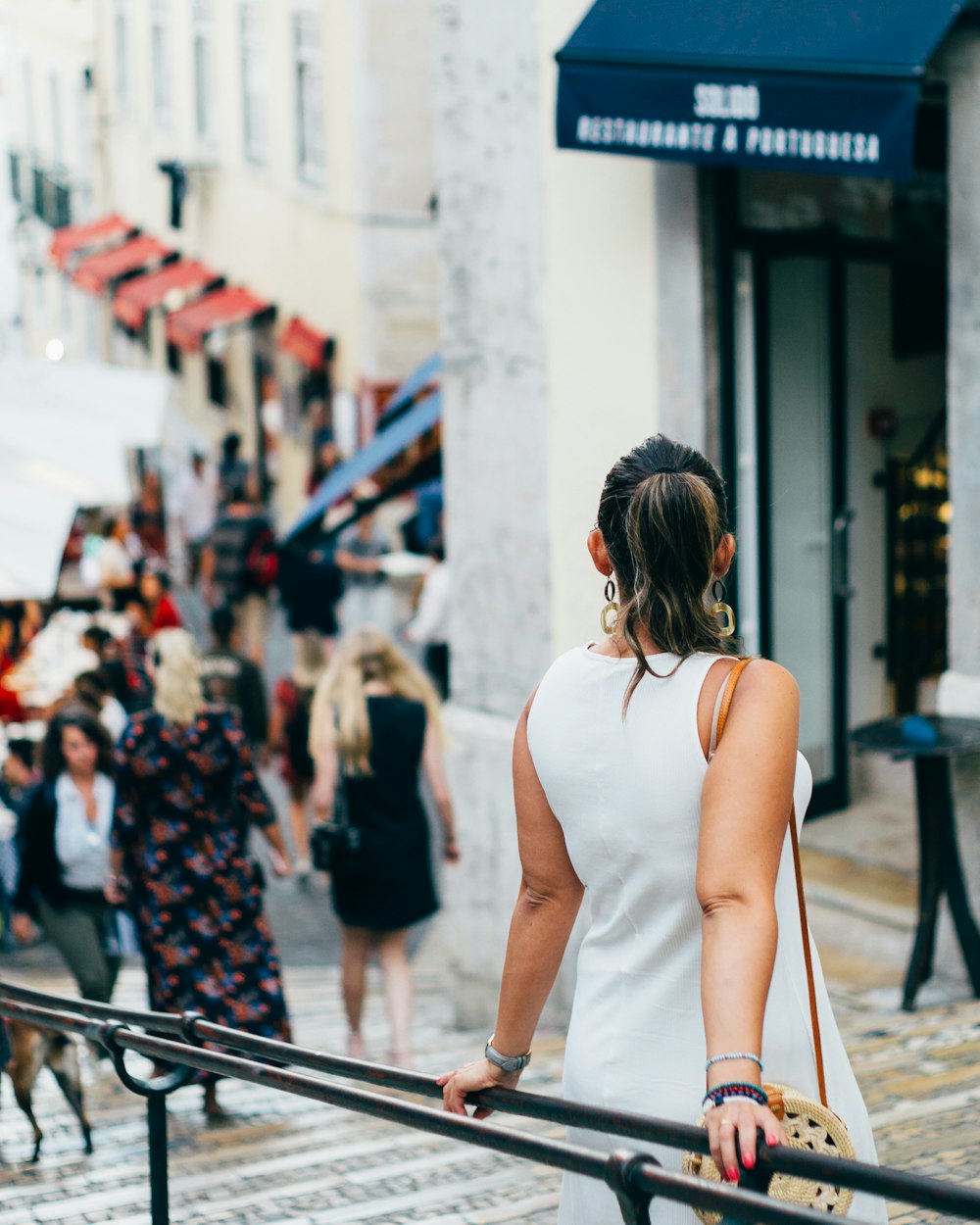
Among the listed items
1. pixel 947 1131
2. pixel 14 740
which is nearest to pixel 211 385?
pixel 14 740

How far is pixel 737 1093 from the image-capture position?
7.82 ft

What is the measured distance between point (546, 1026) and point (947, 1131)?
3411 mm

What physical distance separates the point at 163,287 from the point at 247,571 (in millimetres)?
11815

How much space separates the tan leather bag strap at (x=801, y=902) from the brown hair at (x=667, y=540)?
92 mm

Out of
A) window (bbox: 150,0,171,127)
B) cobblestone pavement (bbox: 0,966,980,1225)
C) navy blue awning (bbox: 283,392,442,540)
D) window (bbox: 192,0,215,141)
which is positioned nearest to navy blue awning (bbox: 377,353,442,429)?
navy blue awning (bbox: 283,392,442,540)

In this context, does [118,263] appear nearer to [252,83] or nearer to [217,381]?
[217,381]

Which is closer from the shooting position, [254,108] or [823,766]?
[823,766]

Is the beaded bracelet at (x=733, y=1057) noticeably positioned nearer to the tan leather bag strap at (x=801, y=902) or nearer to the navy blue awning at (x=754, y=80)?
the tan leather bag strap at (x=801, y=902)

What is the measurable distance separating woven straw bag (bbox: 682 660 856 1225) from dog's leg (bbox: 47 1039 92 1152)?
12.7ft

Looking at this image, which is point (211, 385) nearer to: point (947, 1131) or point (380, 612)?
point (380, 612)

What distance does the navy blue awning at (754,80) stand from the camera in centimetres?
597

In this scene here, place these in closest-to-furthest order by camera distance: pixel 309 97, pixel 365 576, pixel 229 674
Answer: pixel 229 674, pixel 365 576, pixel 309 97

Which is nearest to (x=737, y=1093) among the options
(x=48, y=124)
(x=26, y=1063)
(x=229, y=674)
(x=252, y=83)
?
(x=26, y=1063)

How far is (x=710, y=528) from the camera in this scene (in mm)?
2605
